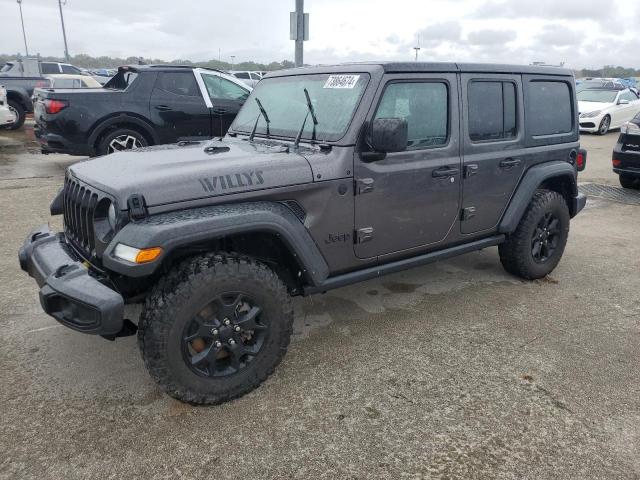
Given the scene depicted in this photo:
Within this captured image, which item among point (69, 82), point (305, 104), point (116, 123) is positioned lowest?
point (116, 123)

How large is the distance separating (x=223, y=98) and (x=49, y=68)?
55.9 feet

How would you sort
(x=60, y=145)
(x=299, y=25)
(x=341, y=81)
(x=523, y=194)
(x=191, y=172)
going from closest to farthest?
(x=191, y=172) < (x=341, y=81) < (x=523, y=194) < (x=60, y=145) < (x=299, y=25)

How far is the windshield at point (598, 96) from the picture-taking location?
16531 mm

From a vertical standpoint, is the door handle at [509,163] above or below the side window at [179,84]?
below

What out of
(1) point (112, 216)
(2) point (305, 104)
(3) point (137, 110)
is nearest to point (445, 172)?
(2) point (305, 104)

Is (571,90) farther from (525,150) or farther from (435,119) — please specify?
(435,119)

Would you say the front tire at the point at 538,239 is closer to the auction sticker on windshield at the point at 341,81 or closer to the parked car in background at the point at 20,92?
the auction sticker on windshield at the point at 341,81

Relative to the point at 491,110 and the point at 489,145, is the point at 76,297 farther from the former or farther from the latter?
the point at 491,110

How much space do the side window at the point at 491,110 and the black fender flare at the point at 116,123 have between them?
17.8 ft

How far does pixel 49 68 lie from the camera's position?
69.9ft

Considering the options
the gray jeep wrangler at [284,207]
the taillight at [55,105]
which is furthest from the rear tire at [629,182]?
the taillight at [55,105]

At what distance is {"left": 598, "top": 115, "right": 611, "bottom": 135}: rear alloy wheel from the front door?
576 inches

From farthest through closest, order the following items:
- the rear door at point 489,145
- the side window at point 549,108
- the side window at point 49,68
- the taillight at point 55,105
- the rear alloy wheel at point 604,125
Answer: the side window at point 49,68, the rear alloy wheel at point 604,125, the taillight at point 55,105, the side window at point 549,108, the rear door at point 489,145

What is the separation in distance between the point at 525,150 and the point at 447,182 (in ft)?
3.21
